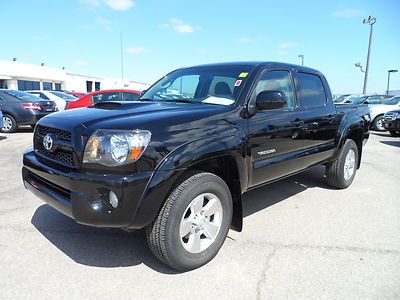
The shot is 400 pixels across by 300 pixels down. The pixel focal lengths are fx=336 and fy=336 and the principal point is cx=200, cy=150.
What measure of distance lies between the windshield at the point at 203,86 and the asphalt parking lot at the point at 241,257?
149 cm

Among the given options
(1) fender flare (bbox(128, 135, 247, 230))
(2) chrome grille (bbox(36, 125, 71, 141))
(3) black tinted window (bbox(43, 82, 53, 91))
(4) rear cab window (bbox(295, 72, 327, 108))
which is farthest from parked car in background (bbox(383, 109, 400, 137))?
(3) black tinted window (bbox(43, 82, 53, 91))

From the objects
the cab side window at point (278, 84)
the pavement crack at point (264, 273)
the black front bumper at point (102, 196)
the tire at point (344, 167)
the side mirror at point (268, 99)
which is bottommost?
the pavement crack at point (264, 273)

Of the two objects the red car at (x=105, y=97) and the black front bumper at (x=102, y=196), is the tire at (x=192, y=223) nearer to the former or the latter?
the black front bumper at (x=102, y=196)

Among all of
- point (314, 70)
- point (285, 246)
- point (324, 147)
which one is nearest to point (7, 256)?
point (285, 246)

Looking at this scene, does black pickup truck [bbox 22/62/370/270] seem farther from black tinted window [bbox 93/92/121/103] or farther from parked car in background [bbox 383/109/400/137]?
parked car in background [bbox 383/109/400/137]

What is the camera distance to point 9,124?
1132 cm

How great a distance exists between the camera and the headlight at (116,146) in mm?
2463

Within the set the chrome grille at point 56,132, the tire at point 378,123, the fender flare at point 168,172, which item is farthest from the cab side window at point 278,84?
the tire at point 378,123

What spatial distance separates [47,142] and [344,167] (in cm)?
427

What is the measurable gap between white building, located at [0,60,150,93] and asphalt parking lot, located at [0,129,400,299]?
37083mm

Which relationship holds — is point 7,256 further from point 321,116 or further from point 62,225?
point 321,116

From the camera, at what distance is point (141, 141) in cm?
250

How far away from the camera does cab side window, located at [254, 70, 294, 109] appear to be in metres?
3.61

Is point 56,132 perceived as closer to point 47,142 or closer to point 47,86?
point 47,142
